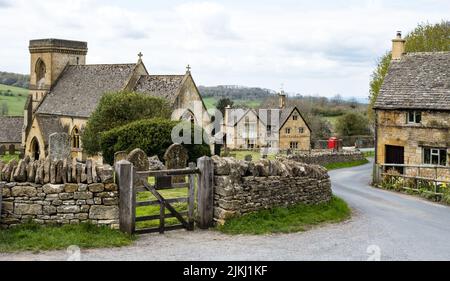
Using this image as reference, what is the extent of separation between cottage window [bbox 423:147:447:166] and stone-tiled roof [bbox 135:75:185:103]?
98.7 ft

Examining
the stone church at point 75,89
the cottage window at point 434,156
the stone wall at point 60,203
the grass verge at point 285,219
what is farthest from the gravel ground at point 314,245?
the stone church at point 75,89

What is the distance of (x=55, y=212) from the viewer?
547 inches

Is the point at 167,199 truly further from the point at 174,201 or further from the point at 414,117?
the point at 414,117

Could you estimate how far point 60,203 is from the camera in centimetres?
1388

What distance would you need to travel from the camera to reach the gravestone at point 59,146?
25.0 meters

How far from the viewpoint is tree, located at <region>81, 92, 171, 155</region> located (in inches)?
1857

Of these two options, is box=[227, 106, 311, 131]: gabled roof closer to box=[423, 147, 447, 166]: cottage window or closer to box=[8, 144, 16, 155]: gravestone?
box=[8, 144, 16, 155]: gravestone

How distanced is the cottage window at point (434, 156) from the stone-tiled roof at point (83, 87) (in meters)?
38.7

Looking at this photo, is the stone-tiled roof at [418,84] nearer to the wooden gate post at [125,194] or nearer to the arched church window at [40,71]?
the wooden gate post at [125,194]

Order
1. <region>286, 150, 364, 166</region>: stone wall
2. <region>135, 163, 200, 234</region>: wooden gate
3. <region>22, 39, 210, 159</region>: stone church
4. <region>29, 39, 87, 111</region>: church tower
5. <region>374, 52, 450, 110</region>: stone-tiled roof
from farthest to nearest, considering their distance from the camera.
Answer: <region>29, 39, 87, 111</region>: church tower, <region>22, 39, 210, 159</region>: stone church, <region>286, 150, 364, 166</region>: stone wall, <region>374, 52, 450, 110</region>: stone-tiled roof, <region>135, 163, 200, 234</region>: wooden gate

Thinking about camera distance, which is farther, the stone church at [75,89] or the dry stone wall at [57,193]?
the stone church at [75,89]

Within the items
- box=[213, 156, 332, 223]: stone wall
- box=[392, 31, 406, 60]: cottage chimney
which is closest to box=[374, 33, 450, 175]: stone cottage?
box=[392, 31, 406, 60]: cottage chimney
